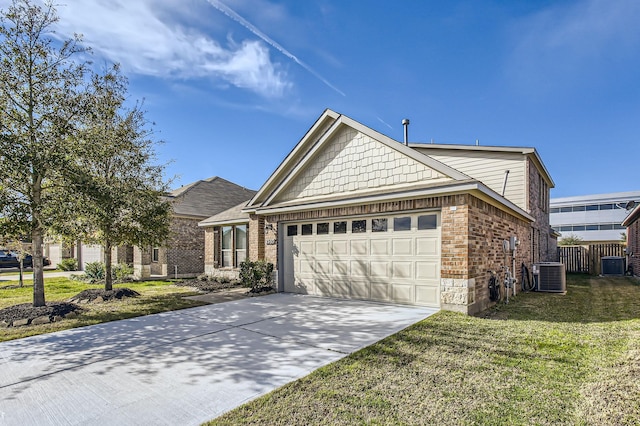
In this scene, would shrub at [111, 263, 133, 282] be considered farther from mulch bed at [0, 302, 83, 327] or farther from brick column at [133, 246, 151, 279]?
mulch bed at [0, 302, 83, 327]

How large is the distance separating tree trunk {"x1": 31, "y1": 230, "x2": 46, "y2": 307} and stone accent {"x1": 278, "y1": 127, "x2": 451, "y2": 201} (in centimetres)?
673

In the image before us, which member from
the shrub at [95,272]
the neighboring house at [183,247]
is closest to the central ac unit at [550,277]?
the neighboring house at [183,247]

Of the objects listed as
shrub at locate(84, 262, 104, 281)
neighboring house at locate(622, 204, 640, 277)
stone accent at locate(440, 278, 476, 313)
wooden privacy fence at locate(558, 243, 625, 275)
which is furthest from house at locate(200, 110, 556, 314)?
wooden privacy fence at locate(558, 243, 625, 275)

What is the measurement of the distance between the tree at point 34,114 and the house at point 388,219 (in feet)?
19.9

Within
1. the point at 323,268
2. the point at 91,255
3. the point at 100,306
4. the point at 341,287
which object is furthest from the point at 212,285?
the point at 91,255

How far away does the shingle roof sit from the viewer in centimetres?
1852

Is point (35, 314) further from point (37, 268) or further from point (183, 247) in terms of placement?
point (183, 247)

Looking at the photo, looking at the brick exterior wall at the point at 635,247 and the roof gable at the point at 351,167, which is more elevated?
the roof gable at the point at 351,167

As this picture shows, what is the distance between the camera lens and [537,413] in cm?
314

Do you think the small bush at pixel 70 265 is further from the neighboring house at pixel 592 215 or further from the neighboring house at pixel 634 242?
the neighboring house at pixel 592 215

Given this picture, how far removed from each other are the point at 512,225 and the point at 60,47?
13.8 m

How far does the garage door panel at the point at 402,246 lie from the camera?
837 centimetres

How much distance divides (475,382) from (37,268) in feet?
31.9

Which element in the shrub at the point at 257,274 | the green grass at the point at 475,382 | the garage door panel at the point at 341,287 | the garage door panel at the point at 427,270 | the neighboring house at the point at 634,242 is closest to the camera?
the green grass at the point at 475,382
